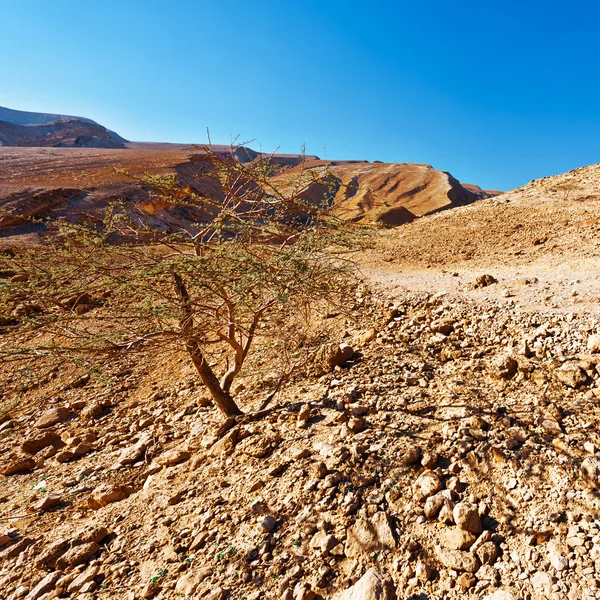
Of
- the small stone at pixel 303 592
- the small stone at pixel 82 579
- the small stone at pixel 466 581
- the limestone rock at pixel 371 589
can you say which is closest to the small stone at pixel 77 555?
the small stone at pixel 82 579

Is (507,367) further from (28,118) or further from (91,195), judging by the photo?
(28,118)

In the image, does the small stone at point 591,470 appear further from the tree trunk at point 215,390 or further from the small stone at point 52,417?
the small stone at point 52,417

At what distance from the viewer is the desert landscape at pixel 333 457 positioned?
2156 mm

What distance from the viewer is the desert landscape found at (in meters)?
2.16

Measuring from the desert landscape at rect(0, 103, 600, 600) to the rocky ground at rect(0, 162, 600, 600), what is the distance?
1 centimetres

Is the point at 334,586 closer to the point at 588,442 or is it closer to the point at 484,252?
the point at 588,442

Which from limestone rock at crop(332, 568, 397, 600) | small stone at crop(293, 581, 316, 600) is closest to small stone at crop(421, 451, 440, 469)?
limestone rock at crop(332, 568, 397, 600)

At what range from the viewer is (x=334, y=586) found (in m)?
2.12

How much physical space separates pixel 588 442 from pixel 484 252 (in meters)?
6.90

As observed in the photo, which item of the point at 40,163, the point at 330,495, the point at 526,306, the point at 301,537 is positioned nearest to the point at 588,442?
the point at 330,495

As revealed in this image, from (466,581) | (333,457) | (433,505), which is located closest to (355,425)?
(333,457)

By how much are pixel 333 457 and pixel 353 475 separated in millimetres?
244

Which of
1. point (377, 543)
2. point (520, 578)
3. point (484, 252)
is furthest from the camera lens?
point (484, 252)

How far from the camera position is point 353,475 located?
271 centimetres
